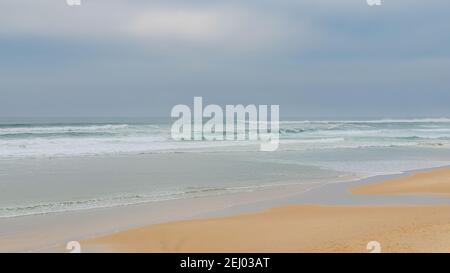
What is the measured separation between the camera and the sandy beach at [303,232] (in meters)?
5.57

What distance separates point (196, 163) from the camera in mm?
15875

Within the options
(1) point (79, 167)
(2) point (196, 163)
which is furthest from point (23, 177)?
(2) point (196, 163)

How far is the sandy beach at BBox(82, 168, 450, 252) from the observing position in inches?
219

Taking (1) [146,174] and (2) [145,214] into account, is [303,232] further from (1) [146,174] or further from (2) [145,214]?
(1) [146,174]

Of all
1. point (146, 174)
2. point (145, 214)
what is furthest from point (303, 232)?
point (146, 174)

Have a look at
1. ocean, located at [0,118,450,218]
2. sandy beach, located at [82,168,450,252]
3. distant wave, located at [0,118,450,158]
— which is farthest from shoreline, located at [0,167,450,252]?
distant wave, located at [0,118,450,158]

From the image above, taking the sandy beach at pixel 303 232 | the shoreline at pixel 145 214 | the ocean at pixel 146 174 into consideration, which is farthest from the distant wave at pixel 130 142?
the sandy beach at pixel 303 232

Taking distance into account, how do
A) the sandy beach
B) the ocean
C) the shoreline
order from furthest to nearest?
the ocean
the shoreline
the sandy beach

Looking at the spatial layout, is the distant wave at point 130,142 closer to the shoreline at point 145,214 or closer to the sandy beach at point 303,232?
the shoreline at point 145,214

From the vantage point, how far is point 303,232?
21.1ft

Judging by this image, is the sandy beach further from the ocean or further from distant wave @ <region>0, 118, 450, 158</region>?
distant wave @ <region>0, 118, 450, 158</region>
